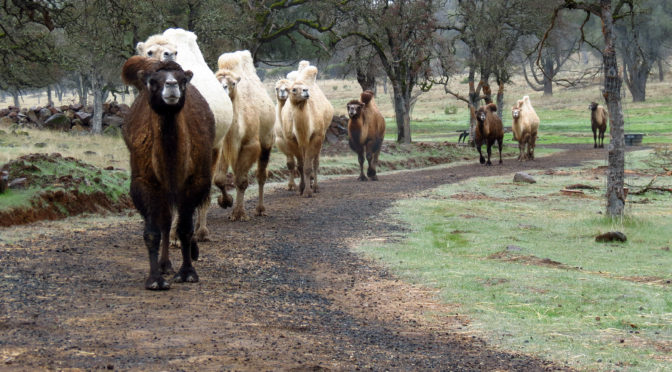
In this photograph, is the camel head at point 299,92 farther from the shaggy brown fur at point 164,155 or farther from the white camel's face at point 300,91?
the shaggy brown fur at point 164,155

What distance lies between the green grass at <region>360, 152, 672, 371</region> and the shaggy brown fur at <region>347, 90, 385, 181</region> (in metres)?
5.22

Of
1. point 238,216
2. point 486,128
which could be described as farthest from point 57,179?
point 486,128

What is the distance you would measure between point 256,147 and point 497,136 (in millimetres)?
18424

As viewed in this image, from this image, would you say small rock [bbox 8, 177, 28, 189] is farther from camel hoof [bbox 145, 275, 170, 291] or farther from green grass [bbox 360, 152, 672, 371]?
camel hoof [bbox 145, 275, 170, 291]

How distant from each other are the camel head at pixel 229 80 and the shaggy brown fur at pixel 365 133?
32.4 ft

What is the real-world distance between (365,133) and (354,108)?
100cm

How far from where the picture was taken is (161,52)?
9.35 meters

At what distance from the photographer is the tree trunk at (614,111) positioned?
1359 centimetres

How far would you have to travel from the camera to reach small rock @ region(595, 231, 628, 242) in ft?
38.4

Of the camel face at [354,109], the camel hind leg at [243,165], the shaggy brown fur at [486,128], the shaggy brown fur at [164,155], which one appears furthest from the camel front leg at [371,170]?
the shaggy brown fur at [164,155]

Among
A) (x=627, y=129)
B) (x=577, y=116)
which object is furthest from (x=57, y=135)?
(x=577, y=116)

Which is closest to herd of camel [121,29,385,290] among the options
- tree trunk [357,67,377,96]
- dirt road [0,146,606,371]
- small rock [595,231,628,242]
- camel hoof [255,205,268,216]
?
camel hoof [255,205,268,216]

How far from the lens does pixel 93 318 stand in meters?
6.11

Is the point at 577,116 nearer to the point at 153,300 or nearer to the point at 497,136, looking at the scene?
the point at 497,136
